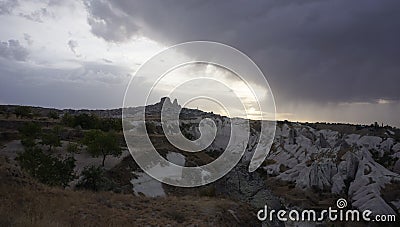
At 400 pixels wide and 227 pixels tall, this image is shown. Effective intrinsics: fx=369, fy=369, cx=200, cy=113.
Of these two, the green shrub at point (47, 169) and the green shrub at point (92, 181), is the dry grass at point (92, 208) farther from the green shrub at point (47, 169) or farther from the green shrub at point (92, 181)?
the green shrub at point (92, 181)

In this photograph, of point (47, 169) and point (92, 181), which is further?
point (92, 181)

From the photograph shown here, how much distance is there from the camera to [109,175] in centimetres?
3775

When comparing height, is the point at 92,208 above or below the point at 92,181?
below

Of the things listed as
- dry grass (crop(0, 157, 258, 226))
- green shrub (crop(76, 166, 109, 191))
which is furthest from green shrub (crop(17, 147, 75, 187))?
dry grass (crop(0, 157, 258, 226))

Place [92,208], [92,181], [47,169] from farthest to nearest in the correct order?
[92,181] → [47,169] → [92,208]

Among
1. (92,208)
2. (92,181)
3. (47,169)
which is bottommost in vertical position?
(92,208)

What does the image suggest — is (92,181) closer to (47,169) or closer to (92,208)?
(47,169)

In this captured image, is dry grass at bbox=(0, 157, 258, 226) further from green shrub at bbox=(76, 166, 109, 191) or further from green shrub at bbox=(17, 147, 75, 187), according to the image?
green shrub at bbox=(76, 166, 109, 191)

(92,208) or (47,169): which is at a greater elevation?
→ (47,169)

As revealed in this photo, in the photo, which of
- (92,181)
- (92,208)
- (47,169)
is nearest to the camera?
(92,208)

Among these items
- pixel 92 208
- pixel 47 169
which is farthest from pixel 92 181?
pixel 92 208

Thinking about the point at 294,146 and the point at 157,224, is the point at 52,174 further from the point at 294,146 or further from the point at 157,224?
the point at 294,146

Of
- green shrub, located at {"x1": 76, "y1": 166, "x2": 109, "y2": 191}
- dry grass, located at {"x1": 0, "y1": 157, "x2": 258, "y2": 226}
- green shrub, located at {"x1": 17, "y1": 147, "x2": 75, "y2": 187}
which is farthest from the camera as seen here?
green shrub, located at {"x1": 76, "y1": 166, "x2": 109, "y2": 191}

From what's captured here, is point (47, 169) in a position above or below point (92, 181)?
above
